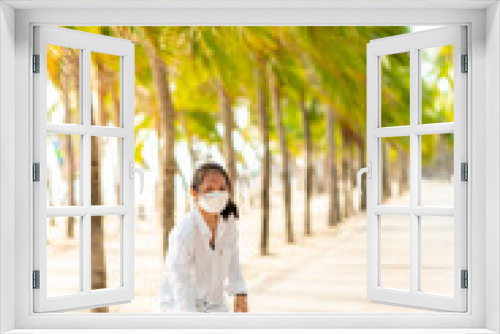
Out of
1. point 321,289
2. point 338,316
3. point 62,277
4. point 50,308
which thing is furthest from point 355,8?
point 62,277

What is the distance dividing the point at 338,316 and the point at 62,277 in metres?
8.96

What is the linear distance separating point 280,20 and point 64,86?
1.84 m

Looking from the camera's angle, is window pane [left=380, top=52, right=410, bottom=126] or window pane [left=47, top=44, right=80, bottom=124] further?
window pane [left=380, top=52, right=410, bottom=126]

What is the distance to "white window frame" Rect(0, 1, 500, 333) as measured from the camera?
202 cm

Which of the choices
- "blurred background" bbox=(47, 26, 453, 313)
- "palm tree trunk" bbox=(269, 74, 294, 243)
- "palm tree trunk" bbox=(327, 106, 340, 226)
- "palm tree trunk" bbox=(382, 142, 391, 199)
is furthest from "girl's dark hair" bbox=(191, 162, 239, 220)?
"palm tree trunk" bbox=(382, 142, 391, 199)

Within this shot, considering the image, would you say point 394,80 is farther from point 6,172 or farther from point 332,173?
point 332,173

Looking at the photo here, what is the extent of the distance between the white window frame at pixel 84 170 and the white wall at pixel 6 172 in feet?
0.31

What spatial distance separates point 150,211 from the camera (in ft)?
68.8

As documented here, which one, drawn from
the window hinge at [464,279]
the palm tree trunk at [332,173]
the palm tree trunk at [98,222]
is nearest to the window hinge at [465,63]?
the window hinge at [464,279]

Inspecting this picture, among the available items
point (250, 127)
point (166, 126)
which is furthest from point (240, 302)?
point (250, 127)

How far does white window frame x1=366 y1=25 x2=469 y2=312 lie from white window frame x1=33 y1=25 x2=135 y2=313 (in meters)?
1.17

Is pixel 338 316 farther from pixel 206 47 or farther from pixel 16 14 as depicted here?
pixel 206 47

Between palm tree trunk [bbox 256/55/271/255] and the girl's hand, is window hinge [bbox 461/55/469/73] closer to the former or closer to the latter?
the girl's hand

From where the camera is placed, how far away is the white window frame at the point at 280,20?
79.7 inches
